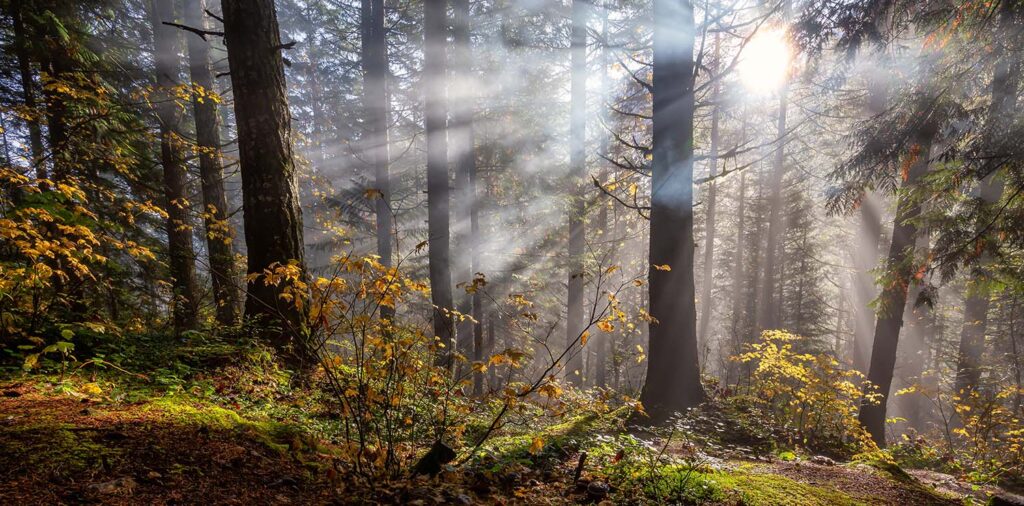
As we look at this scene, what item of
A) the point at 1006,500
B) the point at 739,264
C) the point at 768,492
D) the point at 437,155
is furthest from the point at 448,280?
the point at 739,264

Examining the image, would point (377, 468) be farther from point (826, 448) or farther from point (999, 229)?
point (999, 229)

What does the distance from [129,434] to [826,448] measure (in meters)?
7.89

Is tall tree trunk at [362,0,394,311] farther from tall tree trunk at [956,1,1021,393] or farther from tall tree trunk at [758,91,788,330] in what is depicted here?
tall tree trunk at [758,91,788,330]

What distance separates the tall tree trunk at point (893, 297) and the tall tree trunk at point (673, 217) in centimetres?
465

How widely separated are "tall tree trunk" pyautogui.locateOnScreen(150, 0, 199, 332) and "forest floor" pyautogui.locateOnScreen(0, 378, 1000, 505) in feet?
14.7

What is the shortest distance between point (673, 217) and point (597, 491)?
14.4 ft

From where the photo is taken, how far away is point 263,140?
471cm

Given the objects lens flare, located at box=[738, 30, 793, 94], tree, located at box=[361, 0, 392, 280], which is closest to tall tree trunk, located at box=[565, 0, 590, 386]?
tree, located at box=[361, 0, 392, 280]

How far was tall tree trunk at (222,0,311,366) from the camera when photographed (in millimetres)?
4594

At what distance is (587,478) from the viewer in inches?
120

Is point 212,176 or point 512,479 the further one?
point 212,176

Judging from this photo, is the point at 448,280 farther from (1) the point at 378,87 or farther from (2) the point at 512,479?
(2) the point at 512,479

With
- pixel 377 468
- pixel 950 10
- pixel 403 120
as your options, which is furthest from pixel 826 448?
pixel 403 120

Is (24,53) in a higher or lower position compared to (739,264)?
higher
